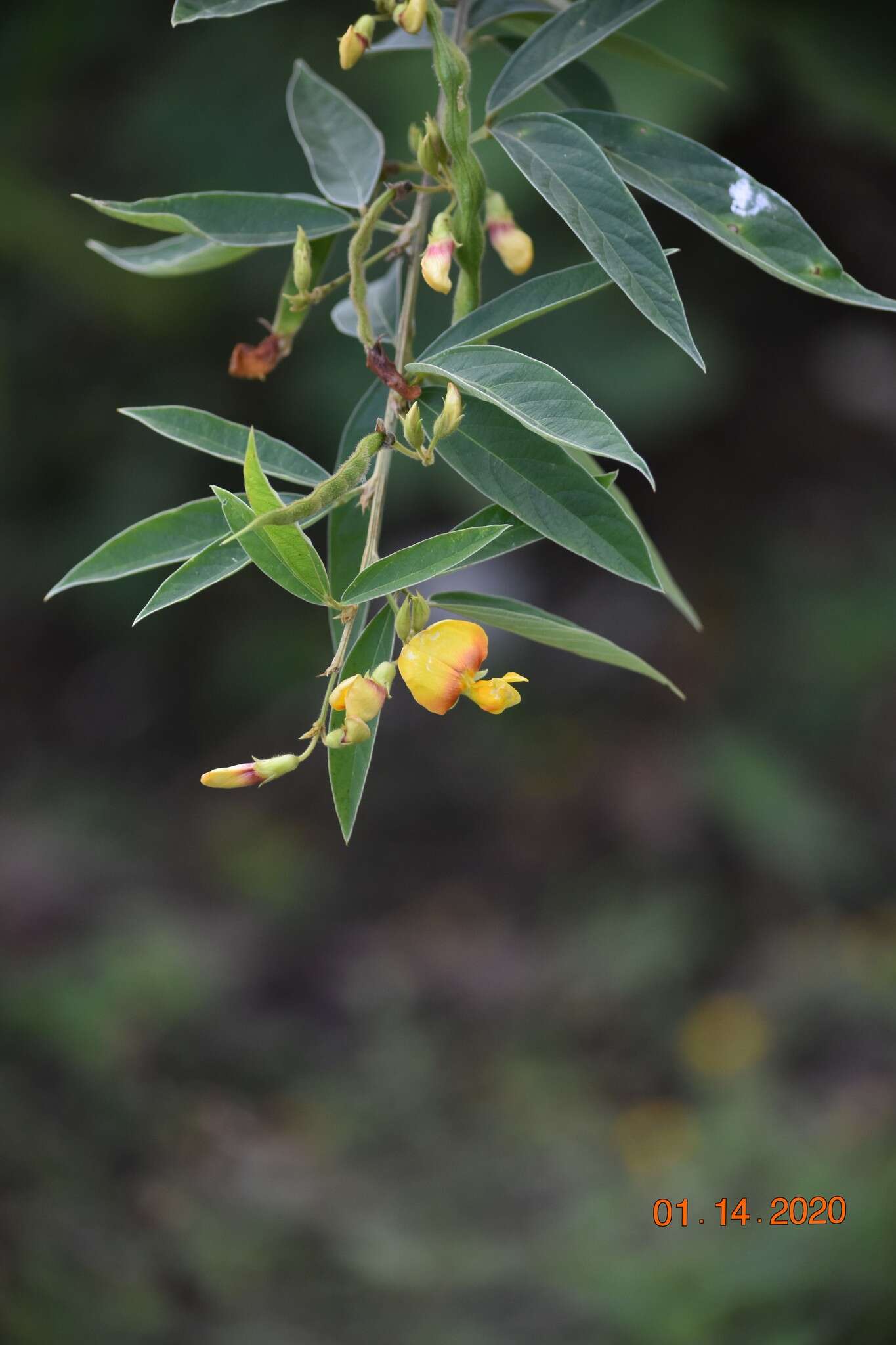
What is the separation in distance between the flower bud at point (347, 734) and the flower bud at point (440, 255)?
0.18 meters

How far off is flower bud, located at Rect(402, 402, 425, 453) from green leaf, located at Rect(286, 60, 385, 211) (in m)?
0.19

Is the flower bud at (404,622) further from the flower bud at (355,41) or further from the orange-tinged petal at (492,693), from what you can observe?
the flower bud at (355,41)

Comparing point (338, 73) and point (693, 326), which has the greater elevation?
point (338, 73)

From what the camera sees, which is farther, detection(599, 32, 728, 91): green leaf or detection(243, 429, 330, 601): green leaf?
detection(599, 32, 728, 91): green leaf

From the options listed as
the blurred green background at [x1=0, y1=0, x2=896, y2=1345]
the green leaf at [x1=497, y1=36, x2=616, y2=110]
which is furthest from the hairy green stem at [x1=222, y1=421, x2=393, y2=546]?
the blurred green background at [x1=0, y1=0, x2=896, y2=1345]

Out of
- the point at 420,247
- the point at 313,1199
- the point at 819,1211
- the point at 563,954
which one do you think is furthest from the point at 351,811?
the point at 563,954

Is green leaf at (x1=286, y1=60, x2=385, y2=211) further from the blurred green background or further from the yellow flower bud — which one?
the blurred green background

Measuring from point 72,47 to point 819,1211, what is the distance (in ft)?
8.61

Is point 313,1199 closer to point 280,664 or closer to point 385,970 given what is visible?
point 385,970

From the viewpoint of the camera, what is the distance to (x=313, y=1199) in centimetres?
199

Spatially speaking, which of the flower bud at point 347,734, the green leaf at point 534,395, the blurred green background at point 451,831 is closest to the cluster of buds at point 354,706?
the flower bud at point 347,734

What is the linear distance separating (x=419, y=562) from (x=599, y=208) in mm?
174

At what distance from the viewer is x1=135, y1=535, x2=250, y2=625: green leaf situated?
17.4 inches
